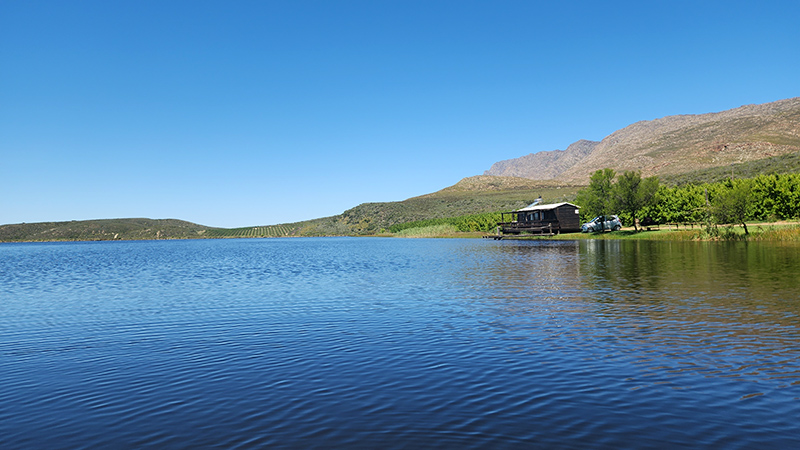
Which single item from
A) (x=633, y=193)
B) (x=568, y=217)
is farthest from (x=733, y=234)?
(x=568, y=217)

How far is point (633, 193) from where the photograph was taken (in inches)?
3501

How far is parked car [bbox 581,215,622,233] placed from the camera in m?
96.9

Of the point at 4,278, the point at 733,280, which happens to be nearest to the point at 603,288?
the point at 733,280

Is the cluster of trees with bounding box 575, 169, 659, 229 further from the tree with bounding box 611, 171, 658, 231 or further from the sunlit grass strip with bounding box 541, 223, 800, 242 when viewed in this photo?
the sunlit grass strip with bounding box 541, 223, 800, 242

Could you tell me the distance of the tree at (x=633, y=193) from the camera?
88.7m

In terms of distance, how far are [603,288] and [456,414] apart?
19429 mm

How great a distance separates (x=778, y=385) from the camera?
33.4ft

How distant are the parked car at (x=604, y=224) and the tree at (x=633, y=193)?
455cm

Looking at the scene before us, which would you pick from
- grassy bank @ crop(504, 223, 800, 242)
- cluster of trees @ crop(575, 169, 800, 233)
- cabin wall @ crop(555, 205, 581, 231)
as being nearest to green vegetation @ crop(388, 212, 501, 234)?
cabin wall @ crop(555, 205, 581, 231)

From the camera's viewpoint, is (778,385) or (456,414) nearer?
(456,414)

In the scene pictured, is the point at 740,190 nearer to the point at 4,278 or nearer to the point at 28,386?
the point at 28,386

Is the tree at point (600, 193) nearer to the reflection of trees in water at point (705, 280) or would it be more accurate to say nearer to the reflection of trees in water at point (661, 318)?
the reflection of trees in water at point (705, 280)

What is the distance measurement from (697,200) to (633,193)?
9.85 m

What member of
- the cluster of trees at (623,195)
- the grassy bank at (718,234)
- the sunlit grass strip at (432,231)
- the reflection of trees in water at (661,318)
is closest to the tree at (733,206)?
the grassy bank at (718,234)
